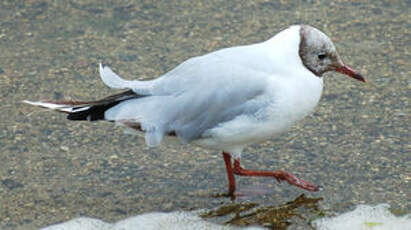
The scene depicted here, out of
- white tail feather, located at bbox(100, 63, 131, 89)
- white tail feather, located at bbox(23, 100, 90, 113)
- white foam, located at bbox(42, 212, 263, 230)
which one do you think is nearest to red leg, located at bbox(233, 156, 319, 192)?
white foam, located at bbox(42, 212, 263, 230)

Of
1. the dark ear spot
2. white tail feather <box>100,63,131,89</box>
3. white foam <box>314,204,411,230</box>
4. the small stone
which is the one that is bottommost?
the small stone

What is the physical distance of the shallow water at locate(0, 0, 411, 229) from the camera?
4105 millimetres

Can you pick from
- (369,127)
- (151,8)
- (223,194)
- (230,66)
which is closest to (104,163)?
(223,194)

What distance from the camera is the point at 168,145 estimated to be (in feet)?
15.1

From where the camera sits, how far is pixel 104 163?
4418 millimetres

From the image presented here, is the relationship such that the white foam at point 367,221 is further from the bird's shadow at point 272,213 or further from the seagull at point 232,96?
the seagull at point 232,96

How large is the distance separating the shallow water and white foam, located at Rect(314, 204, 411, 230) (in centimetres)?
7

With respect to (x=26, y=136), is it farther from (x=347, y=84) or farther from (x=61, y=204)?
(x=347, y=84)

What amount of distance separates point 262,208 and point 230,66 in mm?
789

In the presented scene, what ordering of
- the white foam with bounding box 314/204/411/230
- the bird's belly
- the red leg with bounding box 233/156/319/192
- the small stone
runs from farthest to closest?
the small stone
the red leg with bounding box 233/156/319/192
the white foam with bounding box 314/204/411/230
the bird's belly

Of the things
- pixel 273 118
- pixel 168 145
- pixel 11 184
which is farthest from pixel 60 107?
pixel 273 118

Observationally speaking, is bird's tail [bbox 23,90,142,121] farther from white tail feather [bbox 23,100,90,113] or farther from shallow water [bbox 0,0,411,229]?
shallow water [bbox 0,0,411,229]

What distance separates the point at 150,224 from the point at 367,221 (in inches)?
43.6

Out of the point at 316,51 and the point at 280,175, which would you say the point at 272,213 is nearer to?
the point at 280,175
